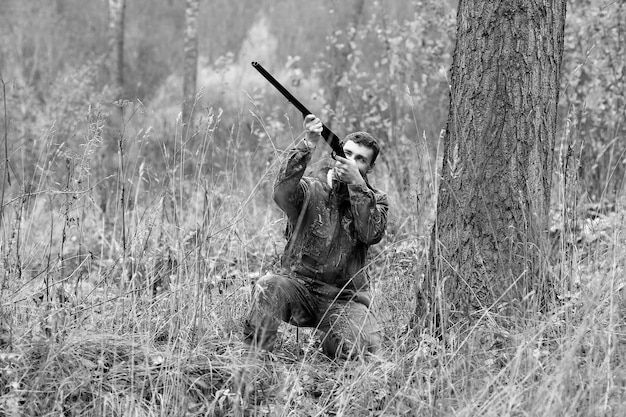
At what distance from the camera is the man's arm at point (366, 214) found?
3549 millimetres

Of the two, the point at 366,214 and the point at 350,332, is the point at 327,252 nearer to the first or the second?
the point at 366,214

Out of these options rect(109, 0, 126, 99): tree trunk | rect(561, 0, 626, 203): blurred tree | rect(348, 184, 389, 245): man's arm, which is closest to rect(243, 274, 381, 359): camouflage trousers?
rect(348, 184, 389, 245): man's arm

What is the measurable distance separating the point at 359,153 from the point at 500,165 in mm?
681

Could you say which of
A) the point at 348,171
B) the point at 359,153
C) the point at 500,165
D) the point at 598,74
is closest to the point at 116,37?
the point at 598,74

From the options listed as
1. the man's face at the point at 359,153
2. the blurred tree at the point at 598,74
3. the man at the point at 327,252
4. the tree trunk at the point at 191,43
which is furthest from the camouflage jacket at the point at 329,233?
the tree trunk at the point at 191,43

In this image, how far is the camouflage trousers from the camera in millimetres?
3506

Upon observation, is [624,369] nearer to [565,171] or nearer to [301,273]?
[565,171]

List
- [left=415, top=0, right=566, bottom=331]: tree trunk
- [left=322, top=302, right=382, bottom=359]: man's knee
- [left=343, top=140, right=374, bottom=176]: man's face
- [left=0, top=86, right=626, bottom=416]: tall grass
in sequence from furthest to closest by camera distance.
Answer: [left=343, top=140, right=374, bottom=176]: man's face < [left=322, top=302, right=382, bottom=359]: man's knee < [left=415, top=0, right=566, bottom=331]: tree trunk < [left=0, top=86, right=626, bottom=416]: tall grass

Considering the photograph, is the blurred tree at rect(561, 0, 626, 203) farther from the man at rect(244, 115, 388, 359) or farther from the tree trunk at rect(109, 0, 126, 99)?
the tree trunk at rect(109, 0, 126, 99)

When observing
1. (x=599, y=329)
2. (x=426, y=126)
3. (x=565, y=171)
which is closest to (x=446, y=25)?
(x=426, y=126)

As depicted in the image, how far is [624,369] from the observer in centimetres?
286

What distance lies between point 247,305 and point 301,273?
0.34 meters

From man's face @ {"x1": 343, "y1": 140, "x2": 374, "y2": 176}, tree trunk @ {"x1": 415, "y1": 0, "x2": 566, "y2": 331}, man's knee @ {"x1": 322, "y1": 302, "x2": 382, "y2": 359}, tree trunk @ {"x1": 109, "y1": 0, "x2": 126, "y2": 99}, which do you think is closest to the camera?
tree trunk @ {"x1": 415, "y1": 0, "x2": 566, "y2": 331}

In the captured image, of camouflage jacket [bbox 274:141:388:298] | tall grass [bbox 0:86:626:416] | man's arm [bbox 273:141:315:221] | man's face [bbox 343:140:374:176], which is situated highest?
man's face [bbox 343:140:374:176]
